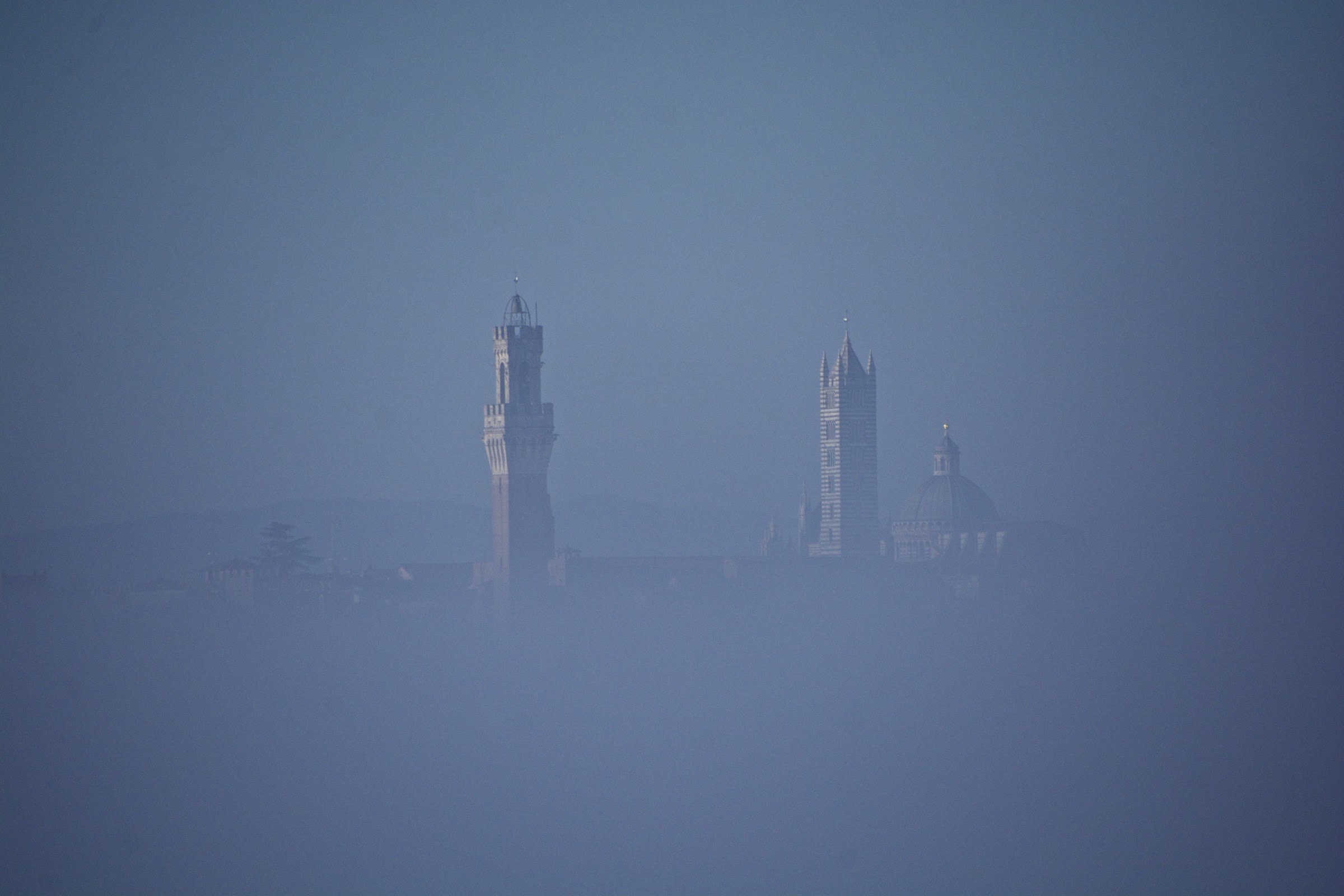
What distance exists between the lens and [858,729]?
234ft

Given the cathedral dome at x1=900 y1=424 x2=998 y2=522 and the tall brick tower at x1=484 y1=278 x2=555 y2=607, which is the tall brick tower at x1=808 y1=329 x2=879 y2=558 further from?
the tall brick tower at x1=484 y1=278 x2=555 y2=607

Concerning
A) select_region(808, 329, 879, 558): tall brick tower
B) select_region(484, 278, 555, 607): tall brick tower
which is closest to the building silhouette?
select_region(808, 329, 879, 558): tall brick tower

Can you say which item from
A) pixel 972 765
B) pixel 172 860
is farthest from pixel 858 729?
pixel 172 860

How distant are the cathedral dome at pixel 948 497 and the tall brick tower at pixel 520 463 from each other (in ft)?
83.4

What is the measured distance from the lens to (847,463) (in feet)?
306

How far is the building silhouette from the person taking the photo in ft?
303

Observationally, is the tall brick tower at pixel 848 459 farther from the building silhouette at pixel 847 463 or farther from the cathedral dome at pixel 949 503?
the cathedral dome at pixel 949 503

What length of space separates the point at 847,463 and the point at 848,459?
0.20 meters

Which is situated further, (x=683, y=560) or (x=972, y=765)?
(x=683, y=560)

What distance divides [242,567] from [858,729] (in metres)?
25.0

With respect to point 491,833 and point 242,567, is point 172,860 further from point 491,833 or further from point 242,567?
point 242,567

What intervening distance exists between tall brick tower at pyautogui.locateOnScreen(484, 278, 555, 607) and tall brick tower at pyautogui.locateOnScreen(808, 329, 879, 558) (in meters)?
18.2

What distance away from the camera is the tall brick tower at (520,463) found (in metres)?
77.1

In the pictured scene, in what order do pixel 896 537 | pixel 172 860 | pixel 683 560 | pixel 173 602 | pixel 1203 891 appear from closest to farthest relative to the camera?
pixel 1203 891 → pixel 172 860 → pixel 173 602 → pixel 683 560 → pixel 896 537
